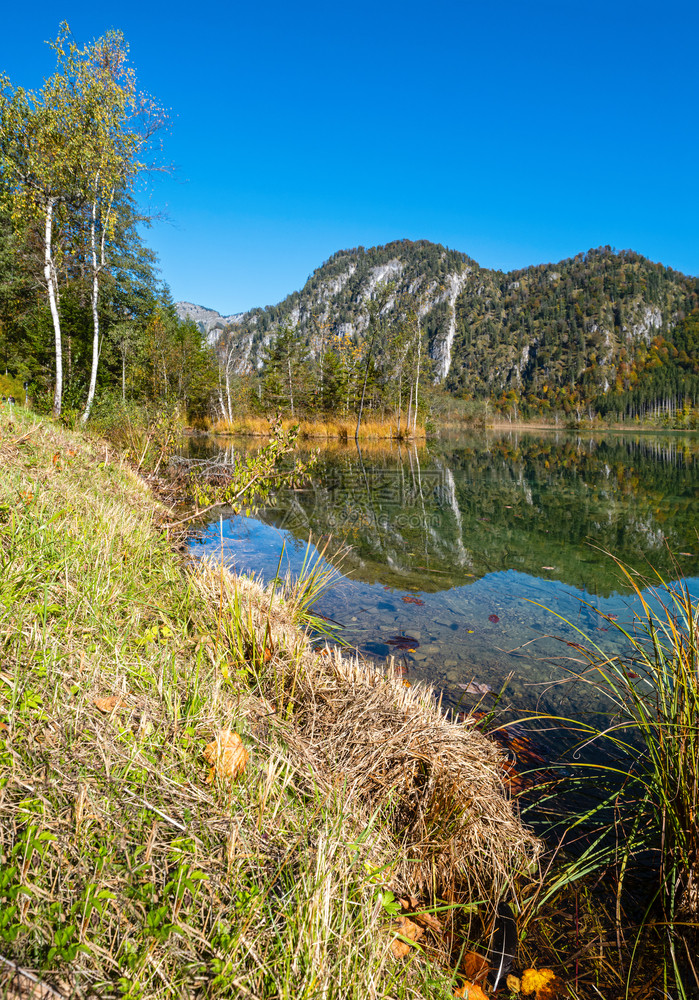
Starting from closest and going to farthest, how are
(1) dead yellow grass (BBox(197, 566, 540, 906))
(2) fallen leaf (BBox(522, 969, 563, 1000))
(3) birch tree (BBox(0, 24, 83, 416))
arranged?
(2) fallen leaf (BBox(522, 969, 563, 1000)), (1) dead yellow grass (BBox(197, 566, 540, 906)), (3) birch tree (BBox(0, 24, 83, 416))

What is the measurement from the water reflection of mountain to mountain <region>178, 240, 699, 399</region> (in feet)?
330

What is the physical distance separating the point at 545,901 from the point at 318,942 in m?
1.08

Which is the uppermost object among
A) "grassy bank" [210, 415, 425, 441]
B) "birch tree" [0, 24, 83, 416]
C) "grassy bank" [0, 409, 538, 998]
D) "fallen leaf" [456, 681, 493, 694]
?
"birch tree" [0, 24, 83, 416]

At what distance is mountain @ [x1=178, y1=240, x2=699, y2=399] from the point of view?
4771 inches

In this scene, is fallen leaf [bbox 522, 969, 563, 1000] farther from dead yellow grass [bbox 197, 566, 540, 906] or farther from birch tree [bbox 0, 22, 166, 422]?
birch tree [bbox 0, 22, 166, 422]

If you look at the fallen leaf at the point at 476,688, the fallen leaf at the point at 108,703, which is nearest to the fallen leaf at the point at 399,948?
the fallen leaf at the point at 108,703

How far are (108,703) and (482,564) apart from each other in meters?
5.08

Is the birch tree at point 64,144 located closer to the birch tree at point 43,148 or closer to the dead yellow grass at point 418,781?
the birch tree at point 43,148

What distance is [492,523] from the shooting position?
325 inches

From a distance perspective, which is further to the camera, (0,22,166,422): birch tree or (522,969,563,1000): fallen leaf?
(0,22,166,422): birch tree

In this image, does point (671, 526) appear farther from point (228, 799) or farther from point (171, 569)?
point (228, 799)

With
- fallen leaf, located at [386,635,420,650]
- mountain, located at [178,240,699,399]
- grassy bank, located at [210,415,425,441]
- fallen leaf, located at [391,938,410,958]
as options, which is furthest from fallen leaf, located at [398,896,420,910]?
mountain, located at [178,240,699,399]

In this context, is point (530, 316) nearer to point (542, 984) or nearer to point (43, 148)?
point (43, 148)

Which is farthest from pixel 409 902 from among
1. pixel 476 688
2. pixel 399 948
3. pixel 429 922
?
pixel 476 688
